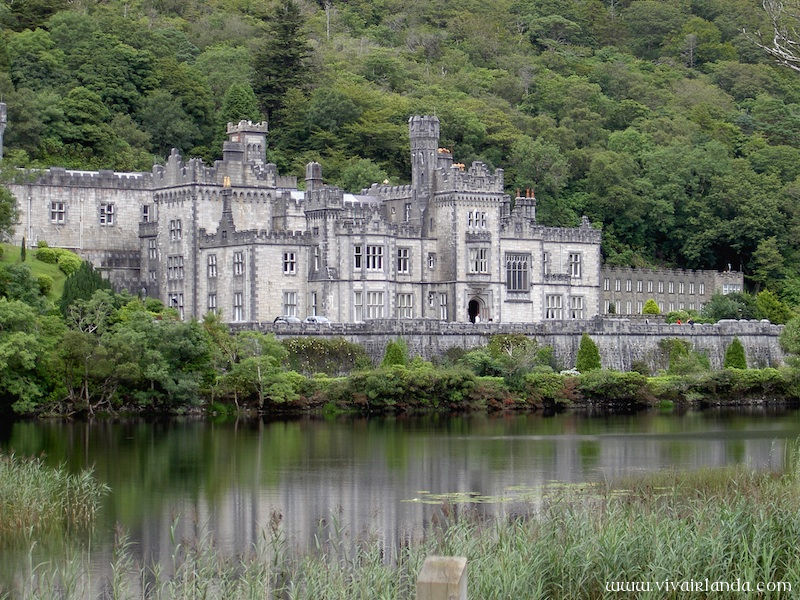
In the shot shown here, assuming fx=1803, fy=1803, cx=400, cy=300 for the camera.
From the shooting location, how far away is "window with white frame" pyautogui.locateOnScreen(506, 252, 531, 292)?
86938 mm

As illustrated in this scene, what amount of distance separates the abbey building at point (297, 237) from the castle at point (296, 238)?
0.21 feet

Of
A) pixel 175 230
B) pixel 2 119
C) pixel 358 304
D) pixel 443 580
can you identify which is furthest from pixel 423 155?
pixel 443 580

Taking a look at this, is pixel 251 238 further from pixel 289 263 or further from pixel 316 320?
pixel 316 320

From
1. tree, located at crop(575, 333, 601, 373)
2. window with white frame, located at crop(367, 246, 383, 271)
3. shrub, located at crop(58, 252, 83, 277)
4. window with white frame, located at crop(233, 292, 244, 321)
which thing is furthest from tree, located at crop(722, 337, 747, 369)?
shrub, located at crop(58, 252, 83, 277)

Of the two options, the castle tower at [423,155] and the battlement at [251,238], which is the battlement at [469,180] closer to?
the castle tower at [423,155]

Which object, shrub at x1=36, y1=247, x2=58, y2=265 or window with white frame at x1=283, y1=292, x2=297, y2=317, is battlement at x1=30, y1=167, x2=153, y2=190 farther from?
window with white frame at x1=283, y1=292, x2=297, y2=317

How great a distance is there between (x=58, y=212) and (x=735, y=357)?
3153 centimetres

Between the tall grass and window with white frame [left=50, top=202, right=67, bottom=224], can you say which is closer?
the tall grass

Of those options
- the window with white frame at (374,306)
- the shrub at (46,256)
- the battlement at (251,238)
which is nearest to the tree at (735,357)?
the window with white frame at (374,306)

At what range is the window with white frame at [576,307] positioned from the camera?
3529 inches

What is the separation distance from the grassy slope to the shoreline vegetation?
138ft

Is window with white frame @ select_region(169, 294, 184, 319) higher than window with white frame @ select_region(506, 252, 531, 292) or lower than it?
lower

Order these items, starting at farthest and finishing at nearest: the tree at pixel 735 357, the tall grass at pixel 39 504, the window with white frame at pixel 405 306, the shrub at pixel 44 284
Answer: the window with white frame at pixel 405 306 < the tree at pixel 735 357 < the shrub at pixel 44 284 < the tall grass at pixel 39 504

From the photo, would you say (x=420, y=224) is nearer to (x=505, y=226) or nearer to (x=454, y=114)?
(x=505, y=226)
